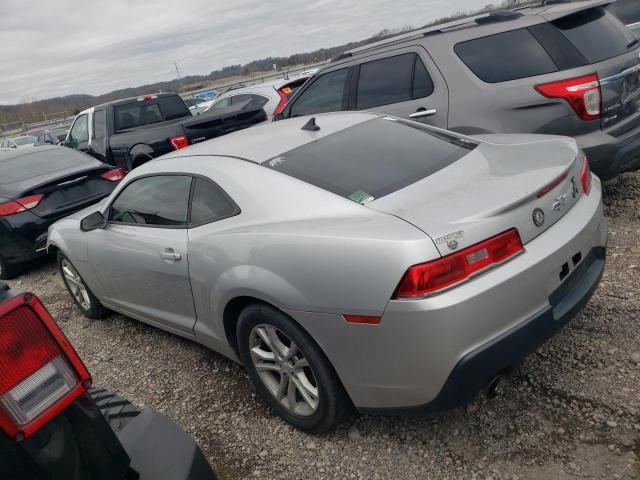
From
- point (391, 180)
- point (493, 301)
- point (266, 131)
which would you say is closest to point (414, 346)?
point (493, 301)

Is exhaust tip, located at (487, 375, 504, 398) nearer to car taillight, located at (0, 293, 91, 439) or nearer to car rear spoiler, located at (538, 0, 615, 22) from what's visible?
car taillight, located at (0, 293, 91, 439)

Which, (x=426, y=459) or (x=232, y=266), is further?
(x=232, y=266)

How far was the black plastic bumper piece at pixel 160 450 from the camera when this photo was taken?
152 cm

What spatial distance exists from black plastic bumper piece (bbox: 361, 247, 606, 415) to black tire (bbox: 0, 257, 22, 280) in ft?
17.8

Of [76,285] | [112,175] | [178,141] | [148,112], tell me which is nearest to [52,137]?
[148,112]

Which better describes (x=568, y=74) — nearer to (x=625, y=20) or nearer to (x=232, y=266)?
(x=232, y=266)

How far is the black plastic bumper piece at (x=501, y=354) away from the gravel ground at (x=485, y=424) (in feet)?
1.15

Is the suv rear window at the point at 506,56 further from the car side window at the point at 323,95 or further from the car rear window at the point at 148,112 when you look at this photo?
the car rear window at the point at 148,112

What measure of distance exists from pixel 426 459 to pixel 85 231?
9.23ft

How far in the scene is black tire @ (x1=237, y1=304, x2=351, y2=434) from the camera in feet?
7.60

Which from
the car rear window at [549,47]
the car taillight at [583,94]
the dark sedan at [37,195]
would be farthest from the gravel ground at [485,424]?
the dark sedan at [37,195]

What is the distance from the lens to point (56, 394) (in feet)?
3.95

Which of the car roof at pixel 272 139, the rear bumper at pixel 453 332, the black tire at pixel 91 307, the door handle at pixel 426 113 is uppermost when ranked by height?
the car roof at pixel 272 139

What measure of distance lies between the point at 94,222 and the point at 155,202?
653 millimetres
